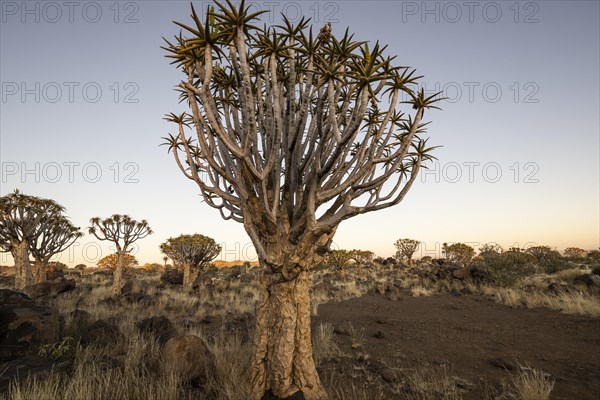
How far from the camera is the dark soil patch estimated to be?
18.8 feet

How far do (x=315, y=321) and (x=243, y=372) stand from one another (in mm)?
5335

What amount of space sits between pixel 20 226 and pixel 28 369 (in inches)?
482

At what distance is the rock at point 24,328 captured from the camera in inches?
227

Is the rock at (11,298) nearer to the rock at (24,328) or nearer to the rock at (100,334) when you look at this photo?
the rock at (24,328)

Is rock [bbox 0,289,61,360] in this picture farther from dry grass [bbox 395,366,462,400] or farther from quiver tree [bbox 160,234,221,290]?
quiver tree [bbox 160,234,221,290]

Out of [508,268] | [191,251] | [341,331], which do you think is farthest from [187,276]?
[508,268]

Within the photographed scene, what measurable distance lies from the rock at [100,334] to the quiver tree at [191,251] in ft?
42.0

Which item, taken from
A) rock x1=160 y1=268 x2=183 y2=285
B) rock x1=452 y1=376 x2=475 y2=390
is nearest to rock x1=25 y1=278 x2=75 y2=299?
rock x1=160 y1=268 x2=183 y2=285

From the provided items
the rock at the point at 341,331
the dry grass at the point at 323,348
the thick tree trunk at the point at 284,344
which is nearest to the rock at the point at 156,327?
the dry grass at the point at 323,348

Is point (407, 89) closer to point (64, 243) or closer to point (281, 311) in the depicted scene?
point (281, 311)

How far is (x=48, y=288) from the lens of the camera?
51.4 feet

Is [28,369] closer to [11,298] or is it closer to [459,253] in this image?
[11,298]

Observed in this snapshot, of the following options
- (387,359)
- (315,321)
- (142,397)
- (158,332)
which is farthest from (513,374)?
(158,332)

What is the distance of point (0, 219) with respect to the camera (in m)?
13.1
